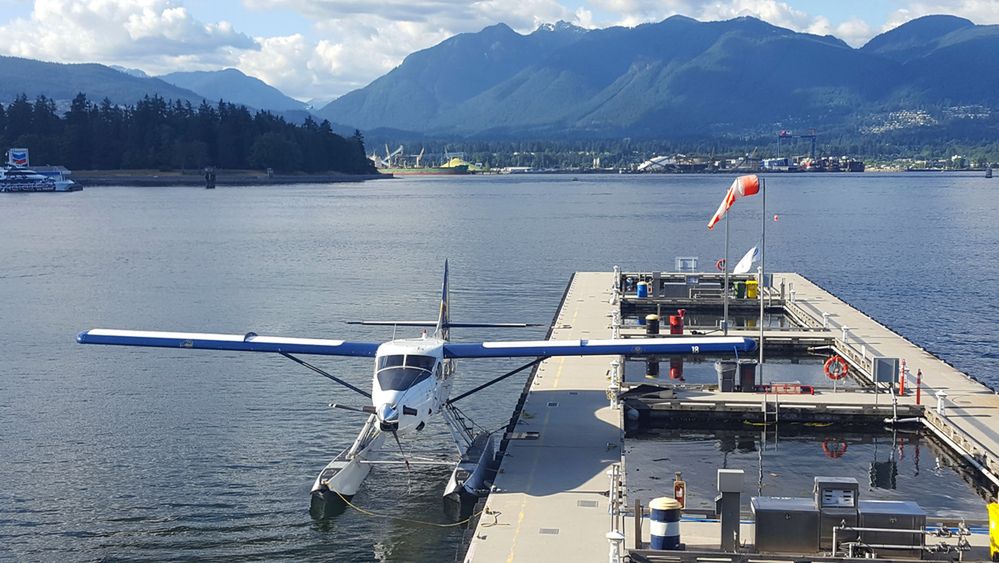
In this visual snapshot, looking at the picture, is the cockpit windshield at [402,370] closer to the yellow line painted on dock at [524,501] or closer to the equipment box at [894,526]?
the yellow line painted on dock at [524,501]

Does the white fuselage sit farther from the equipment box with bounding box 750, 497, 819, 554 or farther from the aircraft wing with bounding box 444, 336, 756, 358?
the equipment box with bounding box 750, 497, 819, 554

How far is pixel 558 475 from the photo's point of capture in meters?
25.2

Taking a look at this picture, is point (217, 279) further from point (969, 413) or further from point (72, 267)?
point (969, 413)

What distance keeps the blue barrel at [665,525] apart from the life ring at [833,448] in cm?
1248

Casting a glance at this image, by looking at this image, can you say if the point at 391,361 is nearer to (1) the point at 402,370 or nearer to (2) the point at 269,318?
(1) the point at 402,370

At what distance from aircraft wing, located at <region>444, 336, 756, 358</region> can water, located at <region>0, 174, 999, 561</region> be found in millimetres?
3466

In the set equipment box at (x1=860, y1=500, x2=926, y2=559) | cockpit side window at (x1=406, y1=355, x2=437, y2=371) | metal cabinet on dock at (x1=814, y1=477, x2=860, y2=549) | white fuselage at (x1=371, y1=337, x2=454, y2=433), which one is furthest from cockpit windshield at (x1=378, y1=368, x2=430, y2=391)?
equipment box at (x1=860, y1=500, x2=926, y2=559)

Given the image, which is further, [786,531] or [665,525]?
[786,531]

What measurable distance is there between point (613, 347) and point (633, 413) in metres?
5.98

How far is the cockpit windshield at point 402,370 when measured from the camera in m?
25.4

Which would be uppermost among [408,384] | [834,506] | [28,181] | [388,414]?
[28,181]

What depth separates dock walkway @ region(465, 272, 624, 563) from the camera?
68.7 feet

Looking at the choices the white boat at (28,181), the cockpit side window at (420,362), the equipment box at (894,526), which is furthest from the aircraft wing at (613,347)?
the white boat at (28,181)

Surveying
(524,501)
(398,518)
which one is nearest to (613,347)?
(524,501)
